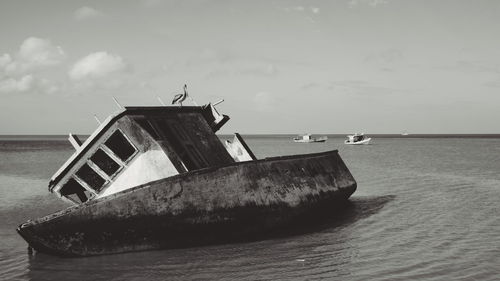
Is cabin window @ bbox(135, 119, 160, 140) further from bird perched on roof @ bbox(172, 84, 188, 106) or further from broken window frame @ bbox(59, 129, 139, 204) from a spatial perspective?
bird perched on roof @ bbox(172, 84, 188, 106)

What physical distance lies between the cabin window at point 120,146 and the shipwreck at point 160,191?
0.02 metres

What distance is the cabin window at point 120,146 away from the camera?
10352 millimetres

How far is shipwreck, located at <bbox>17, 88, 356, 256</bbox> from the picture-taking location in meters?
Result: 9.02

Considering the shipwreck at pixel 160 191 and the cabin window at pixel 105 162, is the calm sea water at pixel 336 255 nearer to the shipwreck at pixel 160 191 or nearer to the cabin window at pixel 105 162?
the shipwreck at pixel 160 191

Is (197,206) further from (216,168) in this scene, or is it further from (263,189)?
(263,189)

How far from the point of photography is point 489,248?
956 cm

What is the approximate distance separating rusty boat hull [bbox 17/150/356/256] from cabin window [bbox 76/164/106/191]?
153cm

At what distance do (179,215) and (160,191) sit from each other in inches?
26.2

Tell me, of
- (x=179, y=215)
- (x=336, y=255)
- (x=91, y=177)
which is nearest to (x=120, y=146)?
(x=91, y=177)

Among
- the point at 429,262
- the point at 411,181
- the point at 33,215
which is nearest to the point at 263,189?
the point at 429,262

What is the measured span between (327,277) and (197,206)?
3273mm

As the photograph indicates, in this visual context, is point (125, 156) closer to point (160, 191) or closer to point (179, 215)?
point (160, 191)

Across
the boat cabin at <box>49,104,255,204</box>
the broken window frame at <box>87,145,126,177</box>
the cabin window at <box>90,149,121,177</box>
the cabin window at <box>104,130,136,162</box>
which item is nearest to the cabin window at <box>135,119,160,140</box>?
the boat cabin at <box>49,104,255,204</box>

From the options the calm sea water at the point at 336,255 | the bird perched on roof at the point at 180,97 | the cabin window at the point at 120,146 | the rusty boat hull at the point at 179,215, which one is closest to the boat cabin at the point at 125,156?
the cabin window at the point at 120,146
